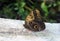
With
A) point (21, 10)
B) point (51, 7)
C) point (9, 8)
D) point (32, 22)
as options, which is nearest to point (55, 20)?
point (51, 7)

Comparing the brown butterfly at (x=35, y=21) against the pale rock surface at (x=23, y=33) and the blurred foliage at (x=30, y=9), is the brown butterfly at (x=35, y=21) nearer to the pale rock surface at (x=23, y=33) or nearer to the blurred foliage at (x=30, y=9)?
the pale rock surface at (x=23, y=33)

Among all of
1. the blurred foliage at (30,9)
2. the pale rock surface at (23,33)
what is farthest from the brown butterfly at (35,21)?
the blurred foliage at (30,9)

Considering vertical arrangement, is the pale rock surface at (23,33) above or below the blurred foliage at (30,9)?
below

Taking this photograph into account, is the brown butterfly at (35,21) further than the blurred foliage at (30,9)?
No

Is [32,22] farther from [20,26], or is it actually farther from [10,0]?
[10,0]

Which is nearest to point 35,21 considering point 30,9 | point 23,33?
point 23,33

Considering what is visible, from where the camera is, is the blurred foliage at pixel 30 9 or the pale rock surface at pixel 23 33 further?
the blurred foliage at pixel 30 9

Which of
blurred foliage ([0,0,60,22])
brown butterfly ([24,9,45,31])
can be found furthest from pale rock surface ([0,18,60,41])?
blurred foliage ([0,0,60,22])
